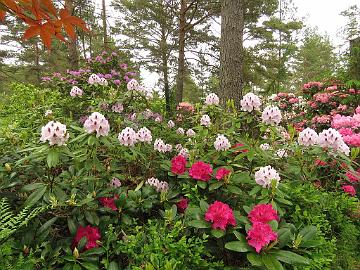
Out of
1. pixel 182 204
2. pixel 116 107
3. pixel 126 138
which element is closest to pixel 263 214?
pixel 182 204

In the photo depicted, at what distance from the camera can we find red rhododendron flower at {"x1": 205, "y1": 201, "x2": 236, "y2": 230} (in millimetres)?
1901

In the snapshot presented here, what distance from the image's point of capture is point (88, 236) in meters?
2.03

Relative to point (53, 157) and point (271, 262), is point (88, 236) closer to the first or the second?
point (53, 157)

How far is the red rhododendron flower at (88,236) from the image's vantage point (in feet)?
6.56

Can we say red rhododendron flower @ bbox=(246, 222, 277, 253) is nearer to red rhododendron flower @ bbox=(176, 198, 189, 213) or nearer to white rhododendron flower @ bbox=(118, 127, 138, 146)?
red rhododendron flower @ bbox=(176, 198, 189, 213)

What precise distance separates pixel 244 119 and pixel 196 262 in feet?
4.55

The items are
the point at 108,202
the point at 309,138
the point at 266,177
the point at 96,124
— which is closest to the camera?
the point at 96,124

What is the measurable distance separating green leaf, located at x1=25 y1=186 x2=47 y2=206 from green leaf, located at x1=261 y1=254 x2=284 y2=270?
1.46 metres

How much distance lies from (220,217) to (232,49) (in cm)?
334

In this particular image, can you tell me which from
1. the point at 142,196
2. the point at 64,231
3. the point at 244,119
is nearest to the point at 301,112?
the point at 244,119

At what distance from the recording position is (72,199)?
2.00 metres

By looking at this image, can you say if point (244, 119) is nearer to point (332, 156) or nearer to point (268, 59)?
point (332, 156)

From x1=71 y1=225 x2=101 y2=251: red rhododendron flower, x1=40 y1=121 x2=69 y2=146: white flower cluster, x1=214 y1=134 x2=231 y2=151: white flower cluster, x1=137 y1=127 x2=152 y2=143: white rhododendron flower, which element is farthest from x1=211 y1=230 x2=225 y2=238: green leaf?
x1=137 y1=127 x2=152 y2=143: white rhododendron flower

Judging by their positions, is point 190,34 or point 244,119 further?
point 190,34
